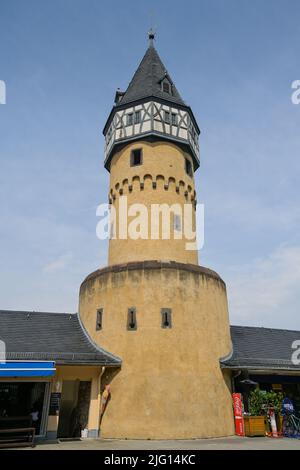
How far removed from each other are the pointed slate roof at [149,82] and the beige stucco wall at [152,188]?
353cm

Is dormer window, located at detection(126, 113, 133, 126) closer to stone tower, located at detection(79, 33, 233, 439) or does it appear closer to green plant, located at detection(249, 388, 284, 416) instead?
stone tower, located at detection(79, 33, 233, 439)

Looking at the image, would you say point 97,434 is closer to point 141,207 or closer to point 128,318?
point 128,318

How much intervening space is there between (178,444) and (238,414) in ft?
15.1

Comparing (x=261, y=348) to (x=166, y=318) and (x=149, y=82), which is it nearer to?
(x=166, y=318)

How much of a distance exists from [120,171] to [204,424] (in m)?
14.4

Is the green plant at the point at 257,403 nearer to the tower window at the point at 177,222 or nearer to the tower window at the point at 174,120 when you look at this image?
the tower window at the point at 177,222


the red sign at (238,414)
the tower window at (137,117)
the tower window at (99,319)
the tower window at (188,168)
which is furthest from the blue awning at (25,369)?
the tower window at (137,117)

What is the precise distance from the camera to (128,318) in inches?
650

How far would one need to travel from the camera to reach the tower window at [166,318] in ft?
53.1

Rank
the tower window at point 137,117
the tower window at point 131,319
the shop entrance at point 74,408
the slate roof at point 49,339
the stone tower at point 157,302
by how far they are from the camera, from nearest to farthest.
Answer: the stone tower at point 157,302, the slate roof at point 49,339, the shop entrance at point 74,408, the tower window at point 131,319, the tower window at point 137,117

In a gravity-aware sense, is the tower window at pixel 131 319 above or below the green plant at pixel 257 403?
above

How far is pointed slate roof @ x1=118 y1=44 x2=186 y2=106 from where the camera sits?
76.1 ft
